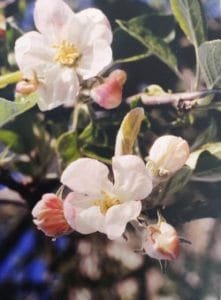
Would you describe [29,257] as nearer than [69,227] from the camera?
No

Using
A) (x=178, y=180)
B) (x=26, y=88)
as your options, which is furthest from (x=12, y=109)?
(x=178, y=180)

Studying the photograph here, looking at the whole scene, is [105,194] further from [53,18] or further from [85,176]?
[53,18]

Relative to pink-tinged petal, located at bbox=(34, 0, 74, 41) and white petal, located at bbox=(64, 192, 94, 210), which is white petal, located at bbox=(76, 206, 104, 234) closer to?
white petal, located at bbox=(64, 192, 94, 210)

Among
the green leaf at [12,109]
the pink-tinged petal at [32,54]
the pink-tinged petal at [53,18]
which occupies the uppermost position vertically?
the pink-tinged petal at [53,18]

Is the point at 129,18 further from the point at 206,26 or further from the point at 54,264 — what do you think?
the point at 54,264

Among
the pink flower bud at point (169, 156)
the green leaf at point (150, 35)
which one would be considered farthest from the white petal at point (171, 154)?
the green leaf at point (150, 35)

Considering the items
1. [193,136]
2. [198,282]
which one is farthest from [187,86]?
[198,282]

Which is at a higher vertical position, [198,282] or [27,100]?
[27,100]

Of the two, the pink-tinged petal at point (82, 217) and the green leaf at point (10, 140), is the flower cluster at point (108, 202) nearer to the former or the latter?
the pink-tinged petal at point (82, 217)
